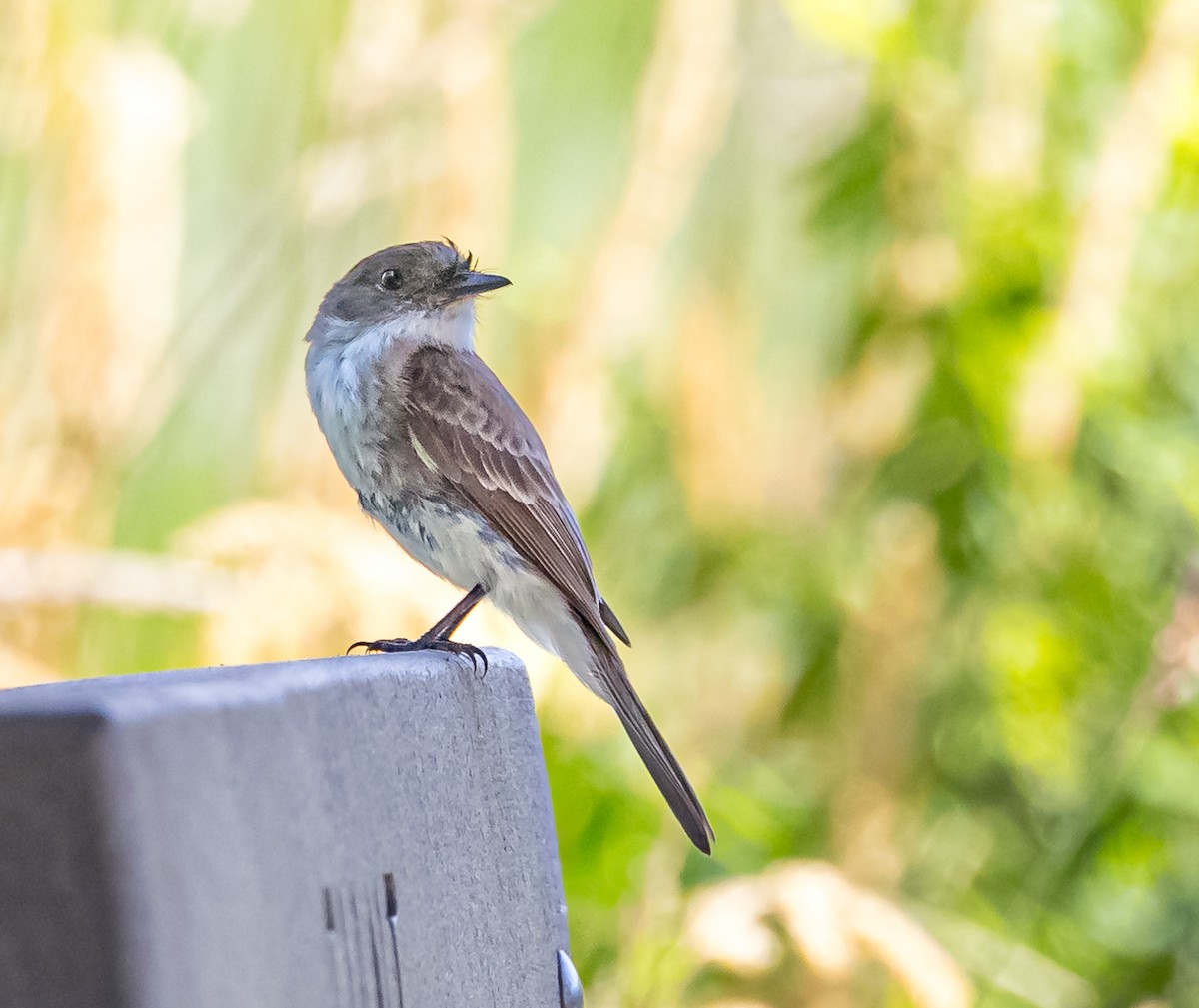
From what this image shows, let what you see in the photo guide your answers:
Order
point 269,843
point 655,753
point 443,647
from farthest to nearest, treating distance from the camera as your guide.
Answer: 1. point 655,753
2. point 443,647
3. point 269,843

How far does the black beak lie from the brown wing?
0.19 metres

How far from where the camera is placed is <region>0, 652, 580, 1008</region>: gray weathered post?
2.95ft

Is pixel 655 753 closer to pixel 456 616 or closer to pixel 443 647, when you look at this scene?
pixel 456 616

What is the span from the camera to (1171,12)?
3.00 m

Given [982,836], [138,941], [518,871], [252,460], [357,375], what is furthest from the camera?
[982,836]

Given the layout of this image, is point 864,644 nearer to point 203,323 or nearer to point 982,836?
point 982,836

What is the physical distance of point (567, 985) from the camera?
1475 millimetres

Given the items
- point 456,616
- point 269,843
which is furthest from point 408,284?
point 269,843

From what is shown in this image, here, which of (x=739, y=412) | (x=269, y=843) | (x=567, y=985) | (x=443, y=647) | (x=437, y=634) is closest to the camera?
(x=269, y=843)

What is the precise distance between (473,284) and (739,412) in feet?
2.96

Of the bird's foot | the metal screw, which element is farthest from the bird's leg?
the metal screw

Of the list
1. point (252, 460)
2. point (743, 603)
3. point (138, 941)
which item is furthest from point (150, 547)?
point (138, 941)

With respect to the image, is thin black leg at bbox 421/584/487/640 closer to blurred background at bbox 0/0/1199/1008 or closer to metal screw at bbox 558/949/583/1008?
blurred background at bbox 0/0/1199/1008

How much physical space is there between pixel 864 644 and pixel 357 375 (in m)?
1.31
